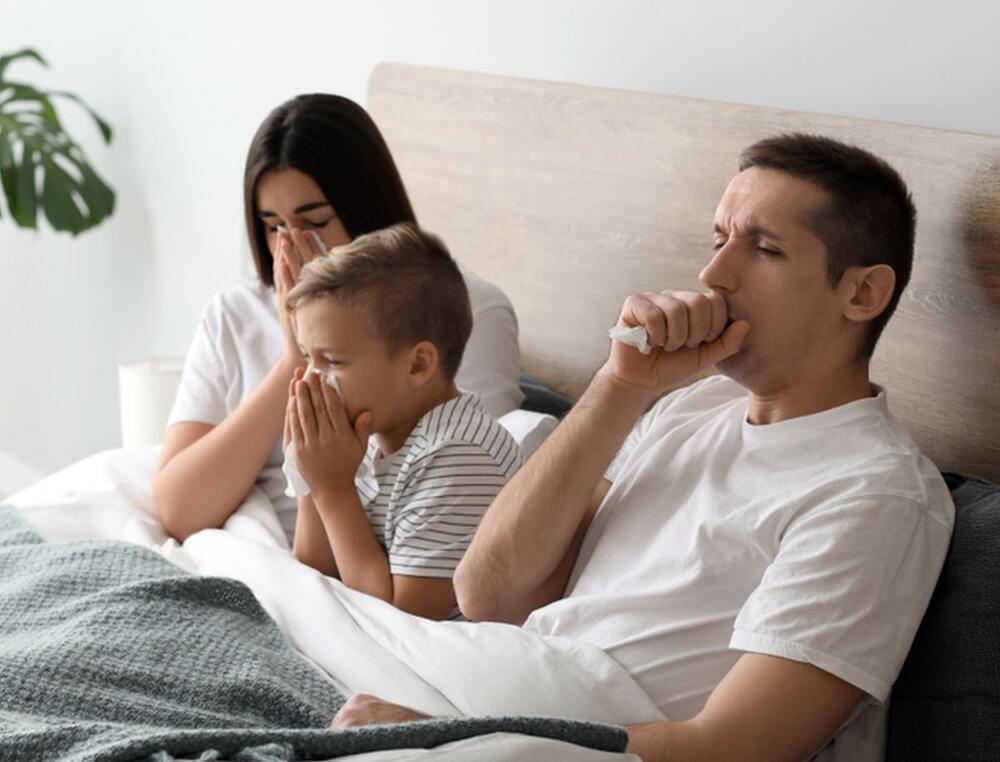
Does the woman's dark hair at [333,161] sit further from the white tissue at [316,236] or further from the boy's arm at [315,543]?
the boy's arm at [315,543]

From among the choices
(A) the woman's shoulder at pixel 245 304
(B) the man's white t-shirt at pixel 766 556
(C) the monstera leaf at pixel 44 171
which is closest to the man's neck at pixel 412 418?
(B) the man's white t-shirt at pixel 766 556

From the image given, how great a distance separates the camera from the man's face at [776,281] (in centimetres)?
160

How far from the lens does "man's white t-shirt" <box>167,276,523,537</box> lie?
225 centimetres

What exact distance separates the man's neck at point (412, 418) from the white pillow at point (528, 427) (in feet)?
0.48

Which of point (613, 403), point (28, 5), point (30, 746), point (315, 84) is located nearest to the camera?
point (30, 746)

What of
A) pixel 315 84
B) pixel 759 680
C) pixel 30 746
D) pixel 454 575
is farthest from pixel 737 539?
pixel 315 84

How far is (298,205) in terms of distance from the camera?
7.32 ft

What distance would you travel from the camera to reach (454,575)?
5.78ft

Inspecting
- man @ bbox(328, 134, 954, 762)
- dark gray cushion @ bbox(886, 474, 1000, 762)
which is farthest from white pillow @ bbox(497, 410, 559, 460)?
dark gray cushion @ bbox(886, 474, 1000, 762)

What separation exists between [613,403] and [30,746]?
73 cm

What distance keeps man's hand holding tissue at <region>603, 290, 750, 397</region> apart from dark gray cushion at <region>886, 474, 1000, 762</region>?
1.09ft

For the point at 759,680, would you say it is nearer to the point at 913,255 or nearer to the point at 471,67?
the point at 913,255

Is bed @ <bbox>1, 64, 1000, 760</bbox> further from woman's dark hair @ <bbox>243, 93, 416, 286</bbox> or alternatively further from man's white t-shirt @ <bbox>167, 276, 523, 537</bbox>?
woman's dark hair @ <bbox>243, 93, 416, 286</bbox>

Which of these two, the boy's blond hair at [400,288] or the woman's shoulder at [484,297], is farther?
the woman's shoulder at [484,297]
